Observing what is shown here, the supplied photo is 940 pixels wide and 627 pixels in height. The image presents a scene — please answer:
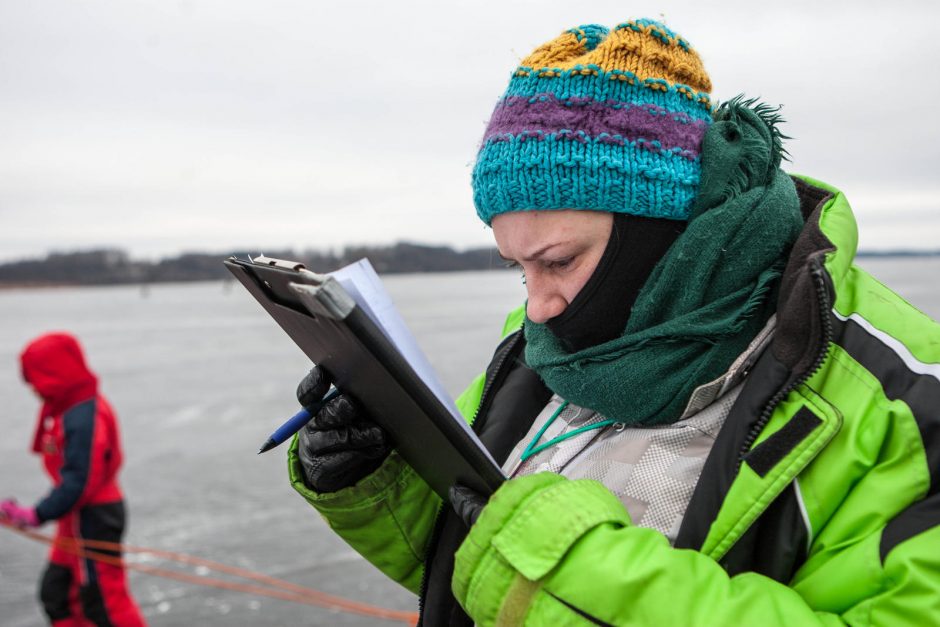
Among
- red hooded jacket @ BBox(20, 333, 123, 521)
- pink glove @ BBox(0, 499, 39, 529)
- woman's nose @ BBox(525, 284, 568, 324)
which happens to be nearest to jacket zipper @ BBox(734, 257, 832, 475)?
woman's nose @ BBox(525, 284, 568, 324)

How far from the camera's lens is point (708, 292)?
4.31ft

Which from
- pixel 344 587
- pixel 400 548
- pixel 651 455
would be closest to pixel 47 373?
pixel 344 587

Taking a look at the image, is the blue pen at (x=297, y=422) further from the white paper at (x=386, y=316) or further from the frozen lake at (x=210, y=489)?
the frozen lake at (x=210, y=489)

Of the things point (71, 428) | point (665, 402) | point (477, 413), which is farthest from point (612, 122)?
point (71, 428)

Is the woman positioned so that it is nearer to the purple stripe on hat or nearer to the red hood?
the purple stripe on hat

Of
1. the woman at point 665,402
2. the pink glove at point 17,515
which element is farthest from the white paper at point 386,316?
the pink glove at point 17,515

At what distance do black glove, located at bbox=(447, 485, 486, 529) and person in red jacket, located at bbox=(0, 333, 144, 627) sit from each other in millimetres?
3760

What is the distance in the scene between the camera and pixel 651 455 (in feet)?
4.23

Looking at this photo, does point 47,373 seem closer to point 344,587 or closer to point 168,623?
point 168,623

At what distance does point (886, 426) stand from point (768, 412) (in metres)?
0.15

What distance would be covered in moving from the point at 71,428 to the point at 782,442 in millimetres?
4278

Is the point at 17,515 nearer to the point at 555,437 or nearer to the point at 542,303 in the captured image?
the point at 555,437

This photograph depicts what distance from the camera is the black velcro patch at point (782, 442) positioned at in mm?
1069

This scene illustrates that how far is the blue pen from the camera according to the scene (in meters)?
1.40
